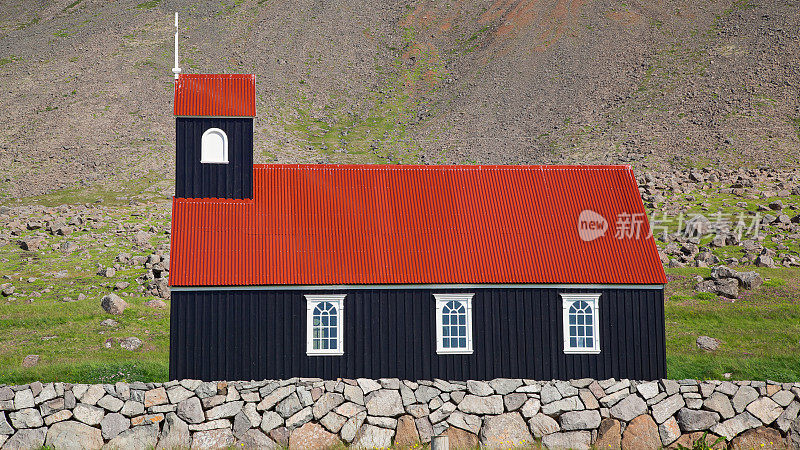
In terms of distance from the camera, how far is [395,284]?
25.0 m

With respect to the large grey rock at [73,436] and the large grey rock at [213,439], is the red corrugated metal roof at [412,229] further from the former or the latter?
the large grey rock at [73,436]

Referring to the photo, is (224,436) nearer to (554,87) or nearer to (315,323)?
(315,323)

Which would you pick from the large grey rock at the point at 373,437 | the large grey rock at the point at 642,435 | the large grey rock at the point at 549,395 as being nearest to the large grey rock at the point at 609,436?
the large grey rock at the point at 642,435

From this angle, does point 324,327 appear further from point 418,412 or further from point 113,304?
point 113,304

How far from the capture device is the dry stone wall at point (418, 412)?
890 inches

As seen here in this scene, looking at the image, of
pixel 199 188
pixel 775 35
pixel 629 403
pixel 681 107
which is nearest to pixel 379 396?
pixel 629 403

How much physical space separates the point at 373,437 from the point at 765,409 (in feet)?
35.9

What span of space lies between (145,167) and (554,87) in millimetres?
46518

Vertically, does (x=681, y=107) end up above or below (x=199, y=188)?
above

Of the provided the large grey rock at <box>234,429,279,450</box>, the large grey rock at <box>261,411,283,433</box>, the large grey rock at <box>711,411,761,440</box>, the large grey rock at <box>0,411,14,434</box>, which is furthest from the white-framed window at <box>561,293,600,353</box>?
the large grey rock at <box>0,411,14,434</box>

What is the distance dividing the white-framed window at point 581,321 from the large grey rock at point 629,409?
214 centimetres

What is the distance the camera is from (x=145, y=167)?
80.4 m

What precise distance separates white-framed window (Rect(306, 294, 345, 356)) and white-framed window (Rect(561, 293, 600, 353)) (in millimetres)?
6819

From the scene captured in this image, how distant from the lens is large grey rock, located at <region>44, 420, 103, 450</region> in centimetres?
2211
